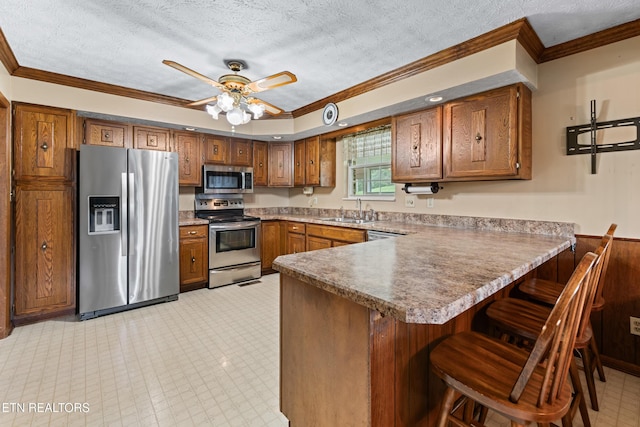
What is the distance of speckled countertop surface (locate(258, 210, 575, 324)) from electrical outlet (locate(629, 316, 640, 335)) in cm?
67

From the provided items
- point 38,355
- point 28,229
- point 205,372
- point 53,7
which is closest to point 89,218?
point 28,229

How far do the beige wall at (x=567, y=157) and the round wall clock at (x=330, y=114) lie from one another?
5.00 ft

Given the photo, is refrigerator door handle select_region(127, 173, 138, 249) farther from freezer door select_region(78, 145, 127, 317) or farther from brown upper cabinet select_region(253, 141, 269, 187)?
brown upper cabinet select_region(253, 141, 269, 187)

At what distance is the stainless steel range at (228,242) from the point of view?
13.5ft

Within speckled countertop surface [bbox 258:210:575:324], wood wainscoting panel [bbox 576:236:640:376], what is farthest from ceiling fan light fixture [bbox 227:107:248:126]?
wood wainscoting panel [bbox 576:236:640:376]

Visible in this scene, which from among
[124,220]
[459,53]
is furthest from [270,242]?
[459,53]

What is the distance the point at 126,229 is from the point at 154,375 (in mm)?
1756

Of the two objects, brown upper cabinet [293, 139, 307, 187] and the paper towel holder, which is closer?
the paper towel holder

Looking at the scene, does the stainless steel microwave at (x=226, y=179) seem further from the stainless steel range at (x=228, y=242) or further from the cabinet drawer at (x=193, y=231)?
the cabinet drawer at (x=193, y=231)

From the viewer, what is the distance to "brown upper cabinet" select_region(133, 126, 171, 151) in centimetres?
374

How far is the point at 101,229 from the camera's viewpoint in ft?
10.4

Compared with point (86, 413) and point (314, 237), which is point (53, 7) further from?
point (314, 237)

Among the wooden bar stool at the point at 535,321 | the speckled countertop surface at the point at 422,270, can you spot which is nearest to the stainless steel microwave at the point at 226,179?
the speckled countertop surface at the point at 422,270

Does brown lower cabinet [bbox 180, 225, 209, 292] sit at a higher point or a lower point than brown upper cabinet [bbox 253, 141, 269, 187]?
lower
